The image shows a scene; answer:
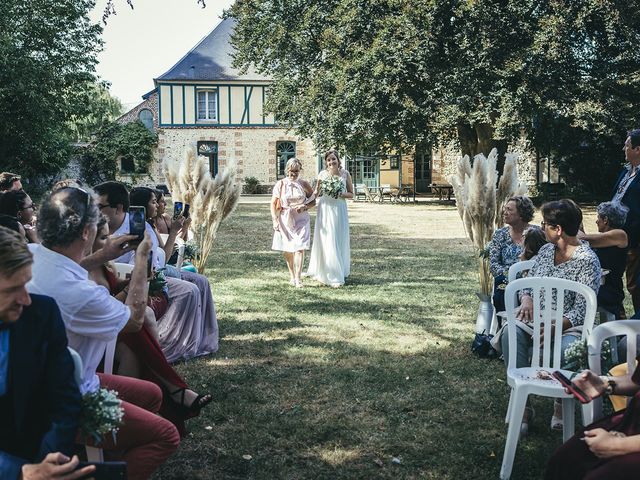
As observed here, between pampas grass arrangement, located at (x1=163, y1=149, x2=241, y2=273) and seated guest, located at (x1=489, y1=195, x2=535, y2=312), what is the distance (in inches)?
147

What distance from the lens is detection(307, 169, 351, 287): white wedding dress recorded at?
32.8 ft

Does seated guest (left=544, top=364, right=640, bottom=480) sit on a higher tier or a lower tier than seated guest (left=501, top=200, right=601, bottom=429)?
lower

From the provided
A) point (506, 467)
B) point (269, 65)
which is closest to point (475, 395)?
point (506, 467)

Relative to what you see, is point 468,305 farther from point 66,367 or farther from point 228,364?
point 66,367

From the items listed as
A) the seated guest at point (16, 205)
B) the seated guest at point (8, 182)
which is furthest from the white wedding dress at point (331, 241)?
the seated guest at point (16, 205)

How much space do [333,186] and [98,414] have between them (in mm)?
7537

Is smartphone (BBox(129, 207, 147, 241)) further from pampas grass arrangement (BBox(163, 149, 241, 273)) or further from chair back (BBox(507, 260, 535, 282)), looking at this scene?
pampas grass arrangement (BBox(163, 149, 241, 273))

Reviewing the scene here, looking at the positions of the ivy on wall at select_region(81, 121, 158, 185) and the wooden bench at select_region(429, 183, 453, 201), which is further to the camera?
the ivy on wall at select_region(81, 121, 158, 185)

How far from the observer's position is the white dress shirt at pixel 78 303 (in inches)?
115

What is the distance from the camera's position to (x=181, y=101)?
42.0m

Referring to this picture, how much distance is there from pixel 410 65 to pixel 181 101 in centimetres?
2212

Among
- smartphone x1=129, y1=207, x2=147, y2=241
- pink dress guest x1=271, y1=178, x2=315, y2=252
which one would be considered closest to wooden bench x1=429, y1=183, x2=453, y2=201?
pink dress guest x1=271, y1=178, x2=315, y2=252

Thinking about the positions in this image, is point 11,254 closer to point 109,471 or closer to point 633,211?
point 109,471

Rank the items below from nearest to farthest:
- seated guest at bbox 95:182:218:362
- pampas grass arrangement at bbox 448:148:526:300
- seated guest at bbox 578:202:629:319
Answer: seated guest at bbox 578:202:629:319
seated guest at bbox 95:182:218:362
pampas grass arrangement at bbox 448:148:526:300
